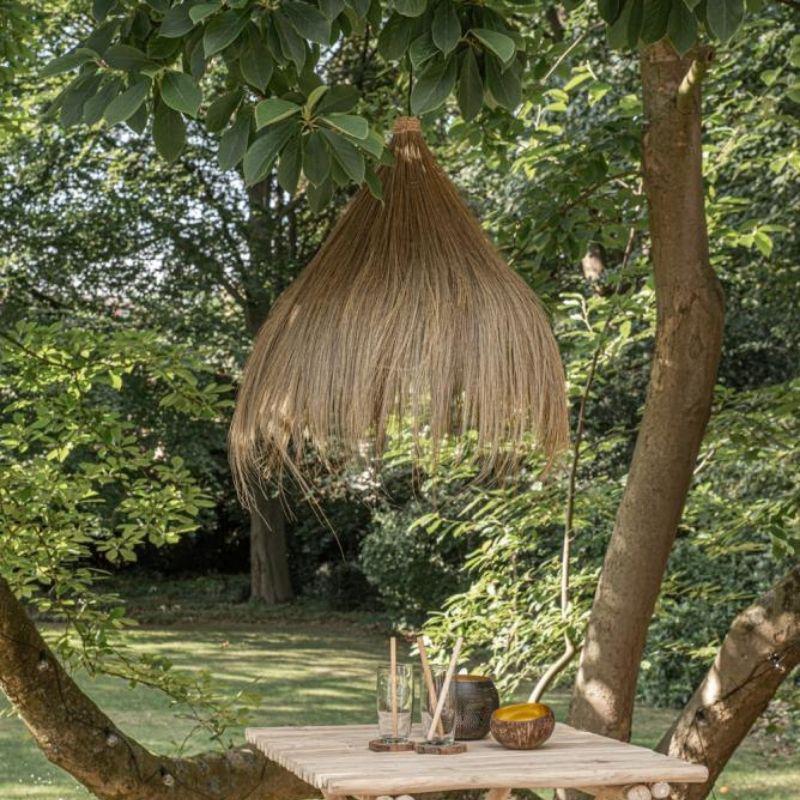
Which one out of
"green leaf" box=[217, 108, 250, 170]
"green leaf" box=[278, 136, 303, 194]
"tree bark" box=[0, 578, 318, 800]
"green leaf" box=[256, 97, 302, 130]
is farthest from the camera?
"tree bark" box=[0, 578, 318, 800]

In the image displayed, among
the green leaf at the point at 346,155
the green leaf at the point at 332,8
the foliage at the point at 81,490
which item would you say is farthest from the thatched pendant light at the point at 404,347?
the foliage at the point at 81,490

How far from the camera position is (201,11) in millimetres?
1557

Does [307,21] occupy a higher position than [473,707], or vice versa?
[307,21]

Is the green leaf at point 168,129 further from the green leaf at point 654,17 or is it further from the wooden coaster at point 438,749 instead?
the wooden coaster at point 438,749

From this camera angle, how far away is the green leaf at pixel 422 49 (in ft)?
5.83

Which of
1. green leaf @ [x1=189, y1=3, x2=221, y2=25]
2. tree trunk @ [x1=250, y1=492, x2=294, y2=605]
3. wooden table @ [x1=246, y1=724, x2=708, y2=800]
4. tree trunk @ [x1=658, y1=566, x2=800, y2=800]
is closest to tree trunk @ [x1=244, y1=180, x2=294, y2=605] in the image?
tree trunk @ [x1=250, y1=492, x2=294, y2=605]

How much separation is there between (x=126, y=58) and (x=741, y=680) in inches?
88.9

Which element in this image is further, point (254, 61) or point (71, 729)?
point (71, 729)

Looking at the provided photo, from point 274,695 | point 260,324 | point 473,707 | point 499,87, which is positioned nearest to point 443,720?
point 473,707

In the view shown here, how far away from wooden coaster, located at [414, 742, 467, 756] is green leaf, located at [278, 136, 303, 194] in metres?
1.21

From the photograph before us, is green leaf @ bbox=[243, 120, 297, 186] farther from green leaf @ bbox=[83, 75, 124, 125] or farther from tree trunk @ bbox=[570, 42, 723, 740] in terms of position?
tree trunk @ bbox=[570, 42, 723, 740]

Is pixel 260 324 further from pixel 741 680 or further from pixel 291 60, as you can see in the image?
pixel 291 60

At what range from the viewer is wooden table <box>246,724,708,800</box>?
79.6 inches

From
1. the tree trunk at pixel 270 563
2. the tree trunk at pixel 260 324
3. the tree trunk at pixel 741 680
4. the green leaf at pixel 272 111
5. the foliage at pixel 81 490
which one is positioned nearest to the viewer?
the green leaf at pixel 272 111
